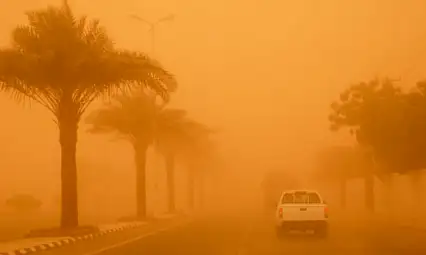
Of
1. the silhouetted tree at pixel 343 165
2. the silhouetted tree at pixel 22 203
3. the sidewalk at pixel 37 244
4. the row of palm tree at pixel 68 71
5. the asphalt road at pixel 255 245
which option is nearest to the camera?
the sidewalk at pixel 37 244

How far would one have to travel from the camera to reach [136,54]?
1183 inches

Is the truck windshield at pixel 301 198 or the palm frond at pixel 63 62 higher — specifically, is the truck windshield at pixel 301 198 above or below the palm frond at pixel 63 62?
below

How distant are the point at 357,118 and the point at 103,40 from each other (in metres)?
26.4

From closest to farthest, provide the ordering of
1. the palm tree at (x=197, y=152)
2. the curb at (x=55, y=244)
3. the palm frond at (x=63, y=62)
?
the curb at (x=55, y=244)
the palm frond at (x=63, y=62)
the palm tree at (x=197, y=152)

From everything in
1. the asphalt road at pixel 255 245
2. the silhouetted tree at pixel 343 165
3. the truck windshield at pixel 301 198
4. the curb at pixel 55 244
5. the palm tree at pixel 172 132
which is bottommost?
the asphalt road at pixel 255 245

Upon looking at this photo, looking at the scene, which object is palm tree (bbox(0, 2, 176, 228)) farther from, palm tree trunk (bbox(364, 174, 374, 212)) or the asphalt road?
palm tree trunk (bbox(364, 174, 374, 212))

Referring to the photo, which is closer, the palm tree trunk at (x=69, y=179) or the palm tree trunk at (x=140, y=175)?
the palm tree trunk at (x=69, y=179)

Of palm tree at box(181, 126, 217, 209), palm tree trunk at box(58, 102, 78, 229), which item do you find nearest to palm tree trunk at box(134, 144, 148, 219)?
palm tree at box(181, 126, 217, 209)

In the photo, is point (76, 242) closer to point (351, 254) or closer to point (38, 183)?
point (351, 254)

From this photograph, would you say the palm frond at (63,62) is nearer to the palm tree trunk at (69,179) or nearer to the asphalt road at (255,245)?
the palm tree trunk at (69,179)

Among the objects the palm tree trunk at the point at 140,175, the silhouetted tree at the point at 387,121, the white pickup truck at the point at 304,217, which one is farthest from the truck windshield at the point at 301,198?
the palm tree trunk at the point at 140,175

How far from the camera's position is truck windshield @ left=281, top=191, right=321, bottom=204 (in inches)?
1196

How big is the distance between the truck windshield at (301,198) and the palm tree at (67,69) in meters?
6.71

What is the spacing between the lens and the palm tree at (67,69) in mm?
27391
